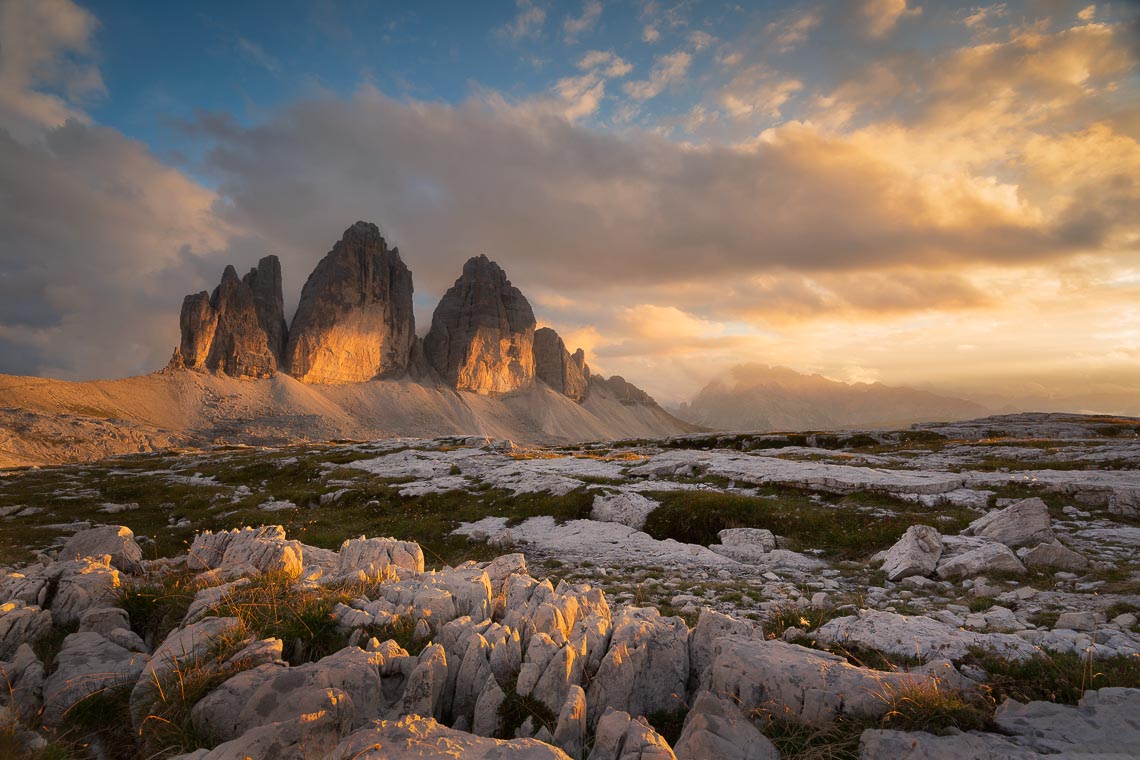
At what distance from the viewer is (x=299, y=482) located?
47781 millimetres

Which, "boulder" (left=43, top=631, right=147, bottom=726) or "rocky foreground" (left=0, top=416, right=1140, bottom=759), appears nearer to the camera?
"rocky foreground" (left=0, top=416, right=1140, bottom=759)

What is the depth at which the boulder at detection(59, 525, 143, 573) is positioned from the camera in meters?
14.4

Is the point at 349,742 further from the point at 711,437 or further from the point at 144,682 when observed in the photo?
the point at 711,437

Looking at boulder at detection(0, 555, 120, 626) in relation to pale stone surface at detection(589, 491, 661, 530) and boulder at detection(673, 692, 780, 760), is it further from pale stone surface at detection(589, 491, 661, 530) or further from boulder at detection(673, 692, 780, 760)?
pale stone surface at detection(589, 491, 661, 530)

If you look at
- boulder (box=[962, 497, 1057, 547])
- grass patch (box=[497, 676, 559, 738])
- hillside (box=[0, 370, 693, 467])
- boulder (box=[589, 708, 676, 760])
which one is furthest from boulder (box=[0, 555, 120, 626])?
hillside (box=[0, 370, 693, 467])

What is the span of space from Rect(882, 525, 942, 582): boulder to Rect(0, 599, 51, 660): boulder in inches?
806

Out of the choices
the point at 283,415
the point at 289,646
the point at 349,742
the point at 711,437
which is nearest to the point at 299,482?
the point at 289,646

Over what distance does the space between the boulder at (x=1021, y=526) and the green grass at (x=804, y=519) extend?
221 centimetres

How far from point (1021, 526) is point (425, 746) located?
2094 cm

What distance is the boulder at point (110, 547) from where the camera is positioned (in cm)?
1438

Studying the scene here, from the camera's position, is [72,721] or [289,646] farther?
[289,646]

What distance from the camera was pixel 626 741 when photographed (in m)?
5.93

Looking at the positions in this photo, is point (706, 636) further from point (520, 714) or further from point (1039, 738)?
point (1039, 738)

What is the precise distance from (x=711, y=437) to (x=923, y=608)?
8663cm
